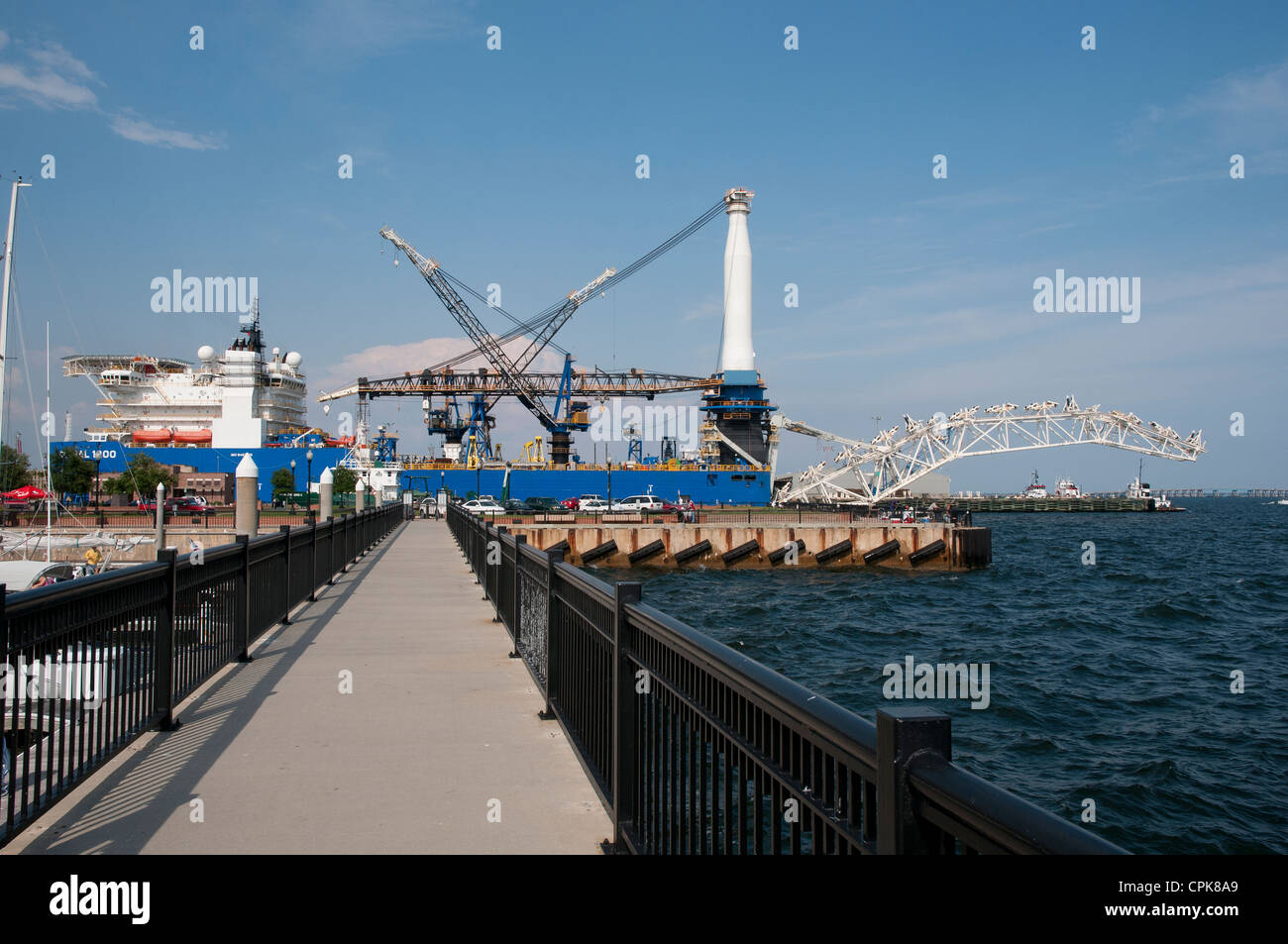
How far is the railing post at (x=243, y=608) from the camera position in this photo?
9.13 m

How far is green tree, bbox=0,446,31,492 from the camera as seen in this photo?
56.7 m

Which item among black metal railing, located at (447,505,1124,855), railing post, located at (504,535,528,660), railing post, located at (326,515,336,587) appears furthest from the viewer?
railing post, located at (326,515,336,587)

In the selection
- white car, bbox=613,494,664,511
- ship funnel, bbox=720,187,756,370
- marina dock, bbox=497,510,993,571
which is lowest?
marina dock, bbox=497,510,993,571

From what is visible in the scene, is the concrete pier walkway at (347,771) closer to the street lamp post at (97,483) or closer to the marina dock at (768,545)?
the marina dock at (768,545)

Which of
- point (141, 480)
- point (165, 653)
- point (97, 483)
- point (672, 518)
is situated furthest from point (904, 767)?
point (97, 483)

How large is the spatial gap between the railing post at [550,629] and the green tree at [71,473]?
5947cm

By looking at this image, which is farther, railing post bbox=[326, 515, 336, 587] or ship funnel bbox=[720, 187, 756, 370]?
ship funnel bbox=[720, 187, 756, 370]

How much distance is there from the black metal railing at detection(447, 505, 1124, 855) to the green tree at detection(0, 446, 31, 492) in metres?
60.4

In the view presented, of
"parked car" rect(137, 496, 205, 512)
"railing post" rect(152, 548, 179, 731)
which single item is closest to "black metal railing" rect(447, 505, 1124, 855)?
"railing post" rect(152, 548, 179, 731)

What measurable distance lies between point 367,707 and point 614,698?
344 centimetres

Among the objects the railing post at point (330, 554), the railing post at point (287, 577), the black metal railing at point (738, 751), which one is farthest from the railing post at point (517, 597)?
the railing post at point (330, 554)

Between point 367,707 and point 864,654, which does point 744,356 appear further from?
point 367,707

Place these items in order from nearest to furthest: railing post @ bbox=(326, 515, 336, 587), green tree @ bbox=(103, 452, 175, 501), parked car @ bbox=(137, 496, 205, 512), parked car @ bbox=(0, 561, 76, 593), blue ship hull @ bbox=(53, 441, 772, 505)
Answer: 1. railing post @ bbox=(326, 515, 336, 587)
2. parked car @ bbox=(0, 561, 76, 593)
3. parked car @ bbox=(137, 496, 205, 512)
4. green tree @ bbox=(103, 452, 175, 501)
5. blue ship hull @ bbox=(53, 441, 772, 505)

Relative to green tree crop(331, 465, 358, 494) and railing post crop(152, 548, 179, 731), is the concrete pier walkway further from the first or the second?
green tree crop(331, 465, 358, 494)
